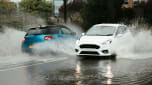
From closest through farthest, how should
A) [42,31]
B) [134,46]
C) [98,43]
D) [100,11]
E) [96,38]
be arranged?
[98,43] → [96,38] → [42,31] → [134,46] → [100,11]

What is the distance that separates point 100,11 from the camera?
28266 mm

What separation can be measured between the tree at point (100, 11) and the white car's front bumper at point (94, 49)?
13411mm

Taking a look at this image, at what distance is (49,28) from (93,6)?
12.1m

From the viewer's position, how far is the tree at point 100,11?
27.9 m

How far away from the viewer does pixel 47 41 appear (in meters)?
16.0

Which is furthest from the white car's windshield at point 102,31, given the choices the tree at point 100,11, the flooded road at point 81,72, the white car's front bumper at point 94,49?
the tree at point 100,11

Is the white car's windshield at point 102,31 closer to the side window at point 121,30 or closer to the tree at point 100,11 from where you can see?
the side window at point 121,30

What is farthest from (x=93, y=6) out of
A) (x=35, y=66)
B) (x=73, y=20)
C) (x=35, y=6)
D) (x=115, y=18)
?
(x=35, y=6)

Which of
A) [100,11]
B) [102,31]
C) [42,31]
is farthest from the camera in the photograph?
[100,11]

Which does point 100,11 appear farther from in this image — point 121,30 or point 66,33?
point 121,30

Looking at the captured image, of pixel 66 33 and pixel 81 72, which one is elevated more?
pixel 66 33

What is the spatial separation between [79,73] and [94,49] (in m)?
3.97

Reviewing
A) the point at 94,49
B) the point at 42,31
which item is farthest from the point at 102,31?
the point at 42,31

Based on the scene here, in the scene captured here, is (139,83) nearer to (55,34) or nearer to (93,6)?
(55,34)
